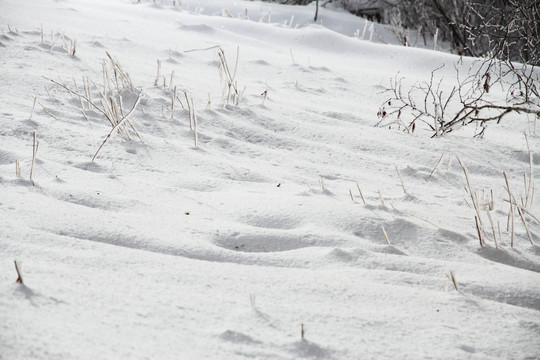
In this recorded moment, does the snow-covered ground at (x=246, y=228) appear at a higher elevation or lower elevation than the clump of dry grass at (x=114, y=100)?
lower

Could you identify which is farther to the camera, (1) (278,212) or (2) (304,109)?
(2) (304,109)

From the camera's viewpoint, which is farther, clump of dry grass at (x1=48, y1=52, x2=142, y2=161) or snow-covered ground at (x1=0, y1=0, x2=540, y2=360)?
clump of dry grass at (x1=48, y1=52, x2=142, y2=161)

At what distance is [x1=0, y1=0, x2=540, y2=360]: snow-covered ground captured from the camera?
1153 millimetres

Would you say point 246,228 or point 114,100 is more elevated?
point 114,100

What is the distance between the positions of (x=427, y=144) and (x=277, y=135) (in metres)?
0.80

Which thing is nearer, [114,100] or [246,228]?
[246,228]

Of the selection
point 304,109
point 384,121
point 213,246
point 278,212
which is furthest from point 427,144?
point 213,246

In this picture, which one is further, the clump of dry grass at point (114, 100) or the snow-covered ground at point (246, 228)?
the clump of dry grass at point (114, 100)

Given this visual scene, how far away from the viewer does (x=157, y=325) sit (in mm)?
1136

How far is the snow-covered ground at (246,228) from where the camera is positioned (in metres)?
1.15

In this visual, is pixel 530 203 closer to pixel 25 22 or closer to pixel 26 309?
pixel 26 309

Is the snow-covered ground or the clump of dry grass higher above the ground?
the clump of dry grass

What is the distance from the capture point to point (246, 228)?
1.70m

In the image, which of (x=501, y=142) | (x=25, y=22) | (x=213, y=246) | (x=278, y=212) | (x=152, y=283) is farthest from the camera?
(x=25, y=22)
